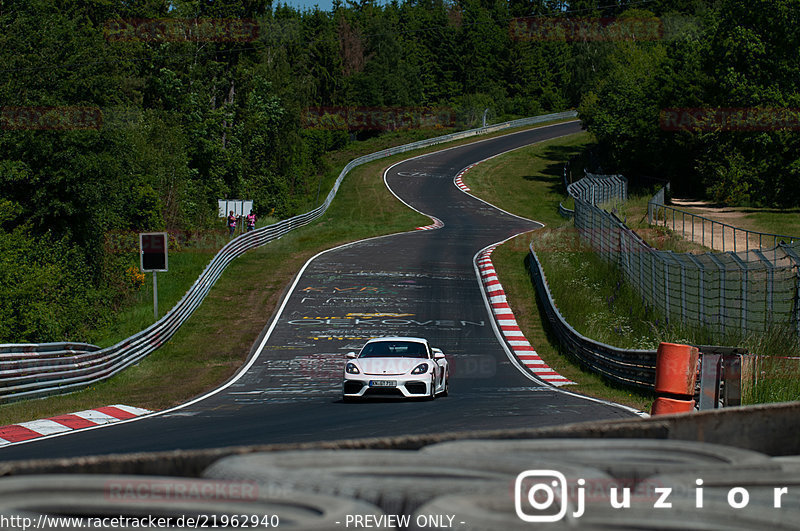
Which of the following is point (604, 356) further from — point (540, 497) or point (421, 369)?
point (540, 497)

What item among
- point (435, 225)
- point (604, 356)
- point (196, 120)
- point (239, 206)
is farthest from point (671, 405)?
point (196, 120)

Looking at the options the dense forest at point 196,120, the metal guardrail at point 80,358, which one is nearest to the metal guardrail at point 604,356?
the metal guardrail at point 80,358

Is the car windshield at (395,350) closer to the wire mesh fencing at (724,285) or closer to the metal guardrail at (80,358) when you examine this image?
the wire mesh fencing at (724,285)

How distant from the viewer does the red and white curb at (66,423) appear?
562 inches

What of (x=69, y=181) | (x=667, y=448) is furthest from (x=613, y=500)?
(x=69, y=181)

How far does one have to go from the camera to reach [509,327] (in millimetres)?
29891

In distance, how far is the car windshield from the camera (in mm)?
18312

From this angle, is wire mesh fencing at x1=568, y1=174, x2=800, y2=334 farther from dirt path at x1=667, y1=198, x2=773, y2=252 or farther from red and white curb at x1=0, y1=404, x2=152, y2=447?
red and white curb at x1=0, y1=404, x2=152, y2=447

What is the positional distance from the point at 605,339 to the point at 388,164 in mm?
61618

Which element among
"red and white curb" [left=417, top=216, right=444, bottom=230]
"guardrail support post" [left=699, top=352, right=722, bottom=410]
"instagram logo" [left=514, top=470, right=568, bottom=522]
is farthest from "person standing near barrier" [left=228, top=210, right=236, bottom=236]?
"instagram logo" [left=514, top=470, right=568, bottom=522]

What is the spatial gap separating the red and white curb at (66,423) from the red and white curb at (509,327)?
9.79m

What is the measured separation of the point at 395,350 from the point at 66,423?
6573 mm

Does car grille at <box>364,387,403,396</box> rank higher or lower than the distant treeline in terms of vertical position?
lower

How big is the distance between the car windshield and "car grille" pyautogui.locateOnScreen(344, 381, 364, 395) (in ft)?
3.95
